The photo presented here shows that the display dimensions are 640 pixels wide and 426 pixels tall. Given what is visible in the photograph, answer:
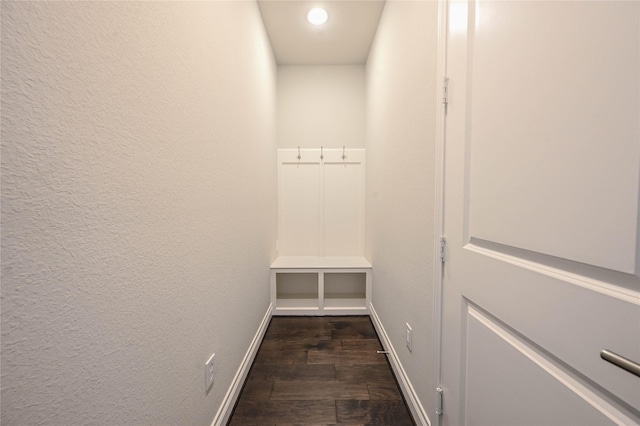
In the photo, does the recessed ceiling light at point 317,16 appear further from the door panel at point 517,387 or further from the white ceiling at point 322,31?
the door panel at point 517,387

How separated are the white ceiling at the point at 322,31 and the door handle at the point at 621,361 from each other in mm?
2425

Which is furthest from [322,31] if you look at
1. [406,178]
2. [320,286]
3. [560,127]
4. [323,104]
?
[320,286]

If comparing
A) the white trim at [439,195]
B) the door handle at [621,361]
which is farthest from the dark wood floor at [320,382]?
the door handle at [621,361]

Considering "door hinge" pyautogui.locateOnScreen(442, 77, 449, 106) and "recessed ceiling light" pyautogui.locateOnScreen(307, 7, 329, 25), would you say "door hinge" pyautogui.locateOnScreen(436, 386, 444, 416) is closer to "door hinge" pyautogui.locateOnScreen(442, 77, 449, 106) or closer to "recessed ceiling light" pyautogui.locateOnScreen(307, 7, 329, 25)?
"door hinge" pyautogui.locateOnScreen(442, 77, 449, 106)

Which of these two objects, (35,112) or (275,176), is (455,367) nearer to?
(35,112)

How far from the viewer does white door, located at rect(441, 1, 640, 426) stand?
1.44 feet

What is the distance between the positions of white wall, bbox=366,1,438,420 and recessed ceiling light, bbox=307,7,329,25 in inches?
19.6

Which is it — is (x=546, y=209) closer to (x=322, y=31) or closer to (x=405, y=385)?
(x=405, y=385)

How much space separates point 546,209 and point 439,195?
0.45 metres

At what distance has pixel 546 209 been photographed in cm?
57

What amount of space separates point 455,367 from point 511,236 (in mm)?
593

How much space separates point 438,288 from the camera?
1.03 m

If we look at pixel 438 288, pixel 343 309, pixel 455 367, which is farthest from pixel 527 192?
pixel 343 309

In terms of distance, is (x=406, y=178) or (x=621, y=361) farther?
(x=406, y=178)
